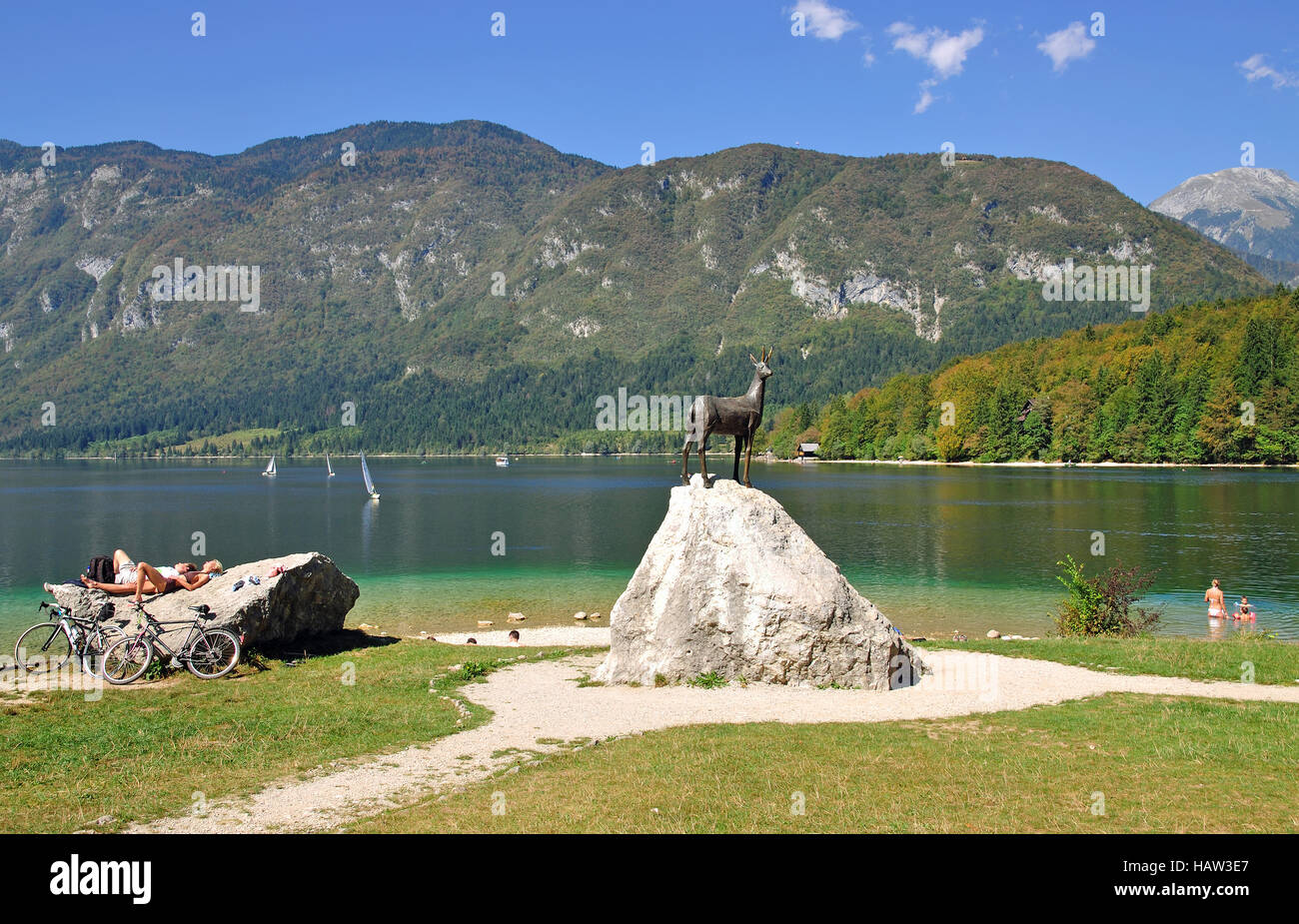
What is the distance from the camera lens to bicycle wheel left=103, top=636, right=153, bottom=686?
17.5 m

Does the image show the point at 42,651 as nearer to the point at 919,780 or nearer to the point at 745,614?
the point at 745,614

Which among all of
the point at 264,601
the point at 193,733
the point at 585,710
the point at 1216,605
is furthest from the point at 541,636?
the point at 1216,605

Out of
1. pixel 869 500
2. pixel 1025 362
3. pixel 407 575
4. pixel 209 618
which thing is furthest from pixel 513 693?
pixel 1025 362

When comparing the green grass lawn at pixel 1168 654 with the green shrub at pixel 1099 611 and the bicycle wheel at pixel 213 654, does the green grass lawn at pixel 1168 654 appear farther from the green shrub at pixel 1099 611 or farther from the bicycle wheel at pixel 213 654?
the bicycle wheel at pixel 213 654

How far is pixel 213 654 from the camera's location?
59.9ft

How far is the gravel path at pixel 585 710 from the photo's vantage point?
9.79 m

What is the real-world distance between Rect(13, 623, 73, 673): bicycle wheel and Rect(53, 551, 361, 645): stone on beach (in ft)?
2.88

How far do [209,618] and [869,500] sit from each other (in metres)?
74.9

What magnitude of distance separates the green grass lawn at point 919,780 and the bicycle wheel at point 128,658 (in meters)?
10.8

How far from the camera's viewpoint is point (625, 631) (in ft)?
59.4

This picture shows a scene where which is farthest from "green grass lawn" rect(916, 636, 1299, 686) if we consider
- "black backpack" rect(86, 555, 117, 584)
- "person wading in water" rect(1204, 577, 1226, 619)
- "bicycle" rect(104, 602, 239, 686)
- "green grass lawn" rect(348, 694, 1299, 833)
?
"black backpack" rect(86, 555, 117, 584)
